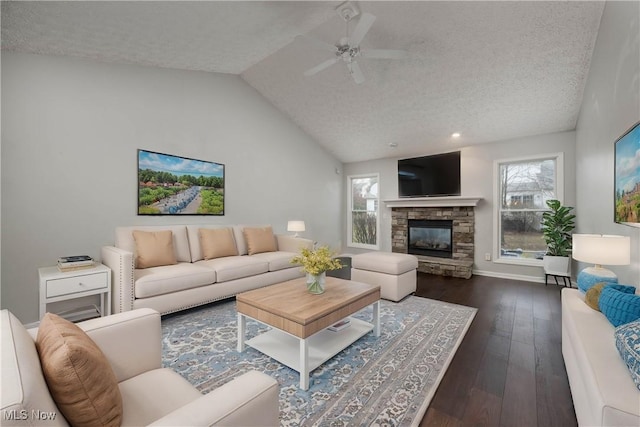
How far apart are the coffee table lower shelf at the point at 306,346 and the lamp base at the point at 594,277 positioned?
1.64 meters

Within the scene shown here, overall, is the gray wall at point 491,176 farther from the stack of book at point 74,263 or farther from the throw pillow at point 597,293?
the stack of book at point 74,263

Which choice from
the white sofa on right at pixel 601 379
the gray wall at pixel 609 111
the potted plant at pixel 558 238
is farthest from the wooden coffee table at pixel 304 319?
the potted plant at pixel 558 238

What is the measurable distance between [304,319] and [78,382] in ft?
3.80

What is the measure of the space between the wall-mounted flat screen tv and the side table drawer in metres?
5.18

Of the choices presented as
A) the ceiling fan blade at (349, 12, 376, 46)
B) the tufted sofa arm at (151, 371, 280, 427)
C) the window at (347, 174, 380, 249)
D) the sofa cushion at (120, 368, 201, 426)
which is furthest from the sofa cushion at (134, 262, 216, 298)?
the window at (347, 174, 380, 249)

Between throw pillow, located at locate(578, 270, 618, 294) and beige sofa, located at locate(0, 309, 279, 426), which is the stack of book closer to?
beige sofa, located at locate(0, 309, 279, 426)

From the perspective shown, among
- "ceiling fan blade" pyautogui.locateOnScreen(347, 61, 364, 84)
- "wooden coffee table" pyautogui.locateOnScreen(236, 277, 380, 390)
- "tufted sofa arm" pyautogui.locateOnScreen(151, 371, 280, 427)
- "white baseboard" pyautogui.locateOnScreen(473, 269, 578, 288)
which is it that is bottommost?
"white baseboard" pyautogui.locateOnScreen(473, 269, 578, 288)

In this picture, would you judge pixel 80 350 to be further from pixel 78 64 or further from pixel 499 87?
pixel 499 87

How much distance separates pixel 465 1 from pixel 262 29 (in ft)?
6.82

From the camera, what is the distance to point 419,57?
11.0 ft

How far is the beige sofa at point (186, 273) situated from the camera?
2.59 m

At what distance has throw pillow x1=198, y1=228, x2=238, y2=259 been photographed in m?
3.60

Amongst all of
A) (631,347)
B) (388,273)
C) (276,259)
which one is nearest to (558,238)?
(388,273)

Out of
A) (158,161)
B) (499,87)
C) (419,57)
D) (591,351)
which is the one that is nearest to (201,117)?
(158,161)
